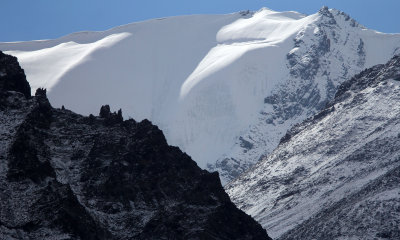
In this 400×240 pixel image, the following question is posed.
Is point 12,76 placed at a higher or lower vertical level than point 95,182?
higher

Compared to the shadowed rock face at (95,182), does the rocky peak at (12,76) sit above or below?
above

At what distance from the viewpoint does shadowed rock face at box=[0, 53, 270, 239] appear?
119m

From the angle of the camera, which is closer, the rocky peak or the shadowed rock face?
the shadowed rock face

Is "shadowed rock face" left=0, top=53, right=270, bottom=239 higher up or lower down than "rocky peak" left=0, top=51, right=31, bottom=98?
lower down

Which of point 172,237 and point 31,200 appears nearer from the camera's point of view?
point 31,200

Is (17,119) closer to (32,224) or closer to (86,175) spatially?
(86,175)

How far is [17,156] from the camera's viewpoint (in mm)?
127188

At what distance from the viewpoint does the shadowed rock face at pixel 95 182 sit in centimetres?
11875

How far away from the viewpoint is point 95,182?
5354 inches

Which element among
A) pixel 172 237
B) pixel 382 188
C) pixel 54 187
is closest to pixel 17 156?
pixel 54 187

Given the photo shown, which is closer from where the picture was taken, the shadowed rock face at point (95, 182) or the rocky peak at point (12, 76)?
the shadowed rock face at point (95, 182)

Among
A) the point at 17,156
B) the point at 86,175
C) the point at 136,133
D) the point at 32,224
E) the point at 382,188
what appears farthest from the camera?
the point at 382,188

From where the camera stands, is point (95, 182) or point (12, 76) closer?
point (95, 182)

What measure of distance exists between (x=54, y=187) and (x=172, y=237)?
48.6ft
